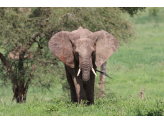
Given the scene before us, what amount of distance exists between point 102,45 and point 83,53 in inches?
46.3

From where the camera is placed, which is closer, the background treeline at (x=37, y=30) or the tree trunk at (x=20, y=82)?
the background treeline at (x=37, y=30)

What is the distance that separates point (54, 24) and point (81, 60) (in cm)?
569

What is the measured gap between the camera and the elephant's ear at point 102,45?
905 cm

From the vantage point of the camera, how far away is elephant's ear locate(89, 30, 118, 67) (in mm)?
9047

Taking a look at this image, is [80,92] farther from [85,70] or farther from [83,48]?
[83,48]

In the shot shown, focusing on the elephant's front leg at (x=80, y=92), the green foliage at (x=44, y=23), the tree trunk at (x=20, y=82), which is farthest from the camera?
the tree trunk at (x=20, y=82)

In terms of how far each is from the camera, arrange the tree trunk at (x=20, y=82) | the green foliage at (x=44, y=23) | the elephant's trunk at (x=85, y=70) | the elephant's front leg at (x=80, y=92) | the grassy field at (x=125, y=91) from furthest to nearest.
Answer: the tree trunk at (x=20, y=82) → the green foliage at (x=44, y=23) → the elephant's front leg at (x=80, y=92) → the elephant's trunk at (x=85, y=70) → the grassy field at (x=125, y=91)

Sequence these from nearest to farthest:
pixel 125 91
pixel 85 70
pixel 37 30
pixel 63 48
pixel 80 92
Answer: pixel 85 70, pixel 80 92, pixel 63 48, pixel 37 30, pixel 125 91

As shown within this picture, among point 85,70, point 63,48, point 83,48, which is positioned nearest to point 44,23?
point 63,48

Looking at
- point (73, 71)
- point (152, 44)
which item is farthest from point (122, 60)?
point (73, 71)

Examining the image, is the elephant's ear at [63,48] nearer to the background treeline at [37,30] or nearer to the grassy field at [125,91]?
the grassy field at [125,91]

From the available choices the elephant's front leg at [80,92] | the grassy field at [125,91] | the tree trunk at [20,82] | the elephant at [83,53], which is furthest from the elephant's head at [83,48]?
the tree trunk at [20,82]

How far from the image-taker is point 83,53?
27.0 ft

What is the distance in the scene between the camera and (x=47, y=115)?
6.71m
